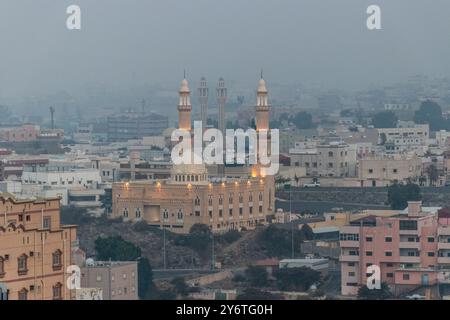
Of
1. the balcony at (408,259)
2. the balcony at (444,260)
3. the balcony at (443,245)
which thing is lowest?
the balcony at (444,260)

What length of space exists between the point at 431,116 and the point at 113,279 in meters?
29.1

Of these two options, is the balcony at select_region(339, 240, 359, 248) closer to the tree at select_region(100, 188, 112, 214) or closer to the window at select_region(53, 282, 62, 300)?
the tree at select_region(100, 188, 112, 214)

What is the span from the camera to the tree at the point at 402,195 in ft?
72.5

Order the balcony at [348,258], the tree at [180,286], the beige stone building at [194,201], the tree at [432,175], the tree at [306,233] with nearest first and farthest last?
the tree at [180,286]
the balcony at [348,258]
the tree at [306,233]
the beige stone building at [194,201]
the tree at [432,175]

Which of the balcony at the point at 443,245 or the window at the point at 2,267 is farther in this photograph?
the balcony at the point at 443,245

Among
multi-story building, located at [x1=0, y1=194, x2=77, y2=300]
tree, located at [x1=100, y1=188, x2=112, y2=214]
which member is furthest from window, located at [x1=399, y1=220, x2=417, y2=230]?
multi-story building, located at [x1=0, y1=194, x2=77, y2=300]

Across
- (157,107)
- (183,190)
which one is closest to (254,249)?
(183,190)

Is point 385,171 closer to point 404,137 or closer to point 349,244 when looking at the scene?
point 404,137

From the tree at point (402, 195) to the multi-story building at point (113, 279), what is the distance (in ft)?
26.5

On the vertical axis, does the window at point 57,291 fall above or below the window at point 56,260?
below

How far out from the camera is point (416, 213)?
1573 centimetres

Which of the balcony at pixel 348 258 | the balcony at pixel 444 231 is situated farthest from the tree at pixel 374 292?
the balcony at pixel 444 231

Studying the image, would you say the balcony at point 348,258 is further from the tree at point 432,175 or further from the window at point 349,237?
the tree at point 432,175
